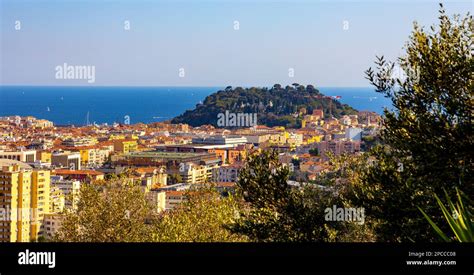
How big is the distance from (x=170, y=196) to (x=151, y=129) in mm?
10205

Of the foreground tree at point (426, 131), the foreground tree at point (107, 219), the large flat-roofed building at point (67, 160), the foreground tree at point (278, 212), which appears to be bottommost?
the large flat-roofed building at point (67, 160)

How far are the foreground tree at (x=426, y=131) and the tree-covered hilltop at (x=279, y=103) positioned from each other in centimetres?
737

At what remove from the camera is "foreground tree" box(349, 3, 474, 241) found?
479 centimetres

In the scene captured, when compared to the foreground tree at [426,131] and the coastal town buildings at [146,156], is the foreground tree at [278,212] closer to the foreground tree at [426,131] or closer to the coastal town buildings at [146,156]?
the coastal town buildings at [146,156]

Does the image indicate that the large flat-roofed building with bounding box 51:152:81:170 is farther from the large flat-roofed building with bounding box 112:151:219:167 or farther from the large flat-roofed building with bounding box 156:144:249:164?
the large flat-roofed building with bounding box 156:144:249:164

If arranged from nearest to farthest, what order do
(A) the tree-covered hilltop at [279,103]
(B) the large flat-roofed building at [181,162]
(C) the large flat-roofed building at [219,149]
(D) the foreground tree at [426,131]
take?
(D) the foreground tree at [426,131]
(A) the tree-covered hilltop at [279,103]
(C) the large flat-roofed building at [219,149]
(B) the large flat-roofed building at [181,162]

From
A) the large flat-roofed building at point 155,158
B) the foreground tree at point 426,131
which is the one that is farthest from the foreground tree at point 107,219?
the large flat-roofed building at point 155,158

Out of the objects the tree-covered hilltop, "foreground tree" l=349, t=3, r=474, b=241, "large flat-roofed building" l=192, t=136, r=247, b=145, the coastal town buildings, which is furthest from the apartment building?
"foreground tree" l=349, t=3, r=474, b=241

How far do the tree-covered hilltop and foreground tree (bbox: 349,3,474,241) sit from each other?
24.2ft

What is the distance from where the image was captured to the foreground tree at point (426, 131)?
479 centimetres

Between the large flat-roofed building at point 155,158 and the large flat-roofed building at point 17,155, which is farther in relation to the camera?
the large flat-roofed building at point 155,158

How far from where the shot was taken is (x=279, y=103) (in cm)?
1333

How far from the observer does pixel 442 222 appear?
479cm

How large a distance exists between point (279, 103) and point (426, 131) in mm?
8459
